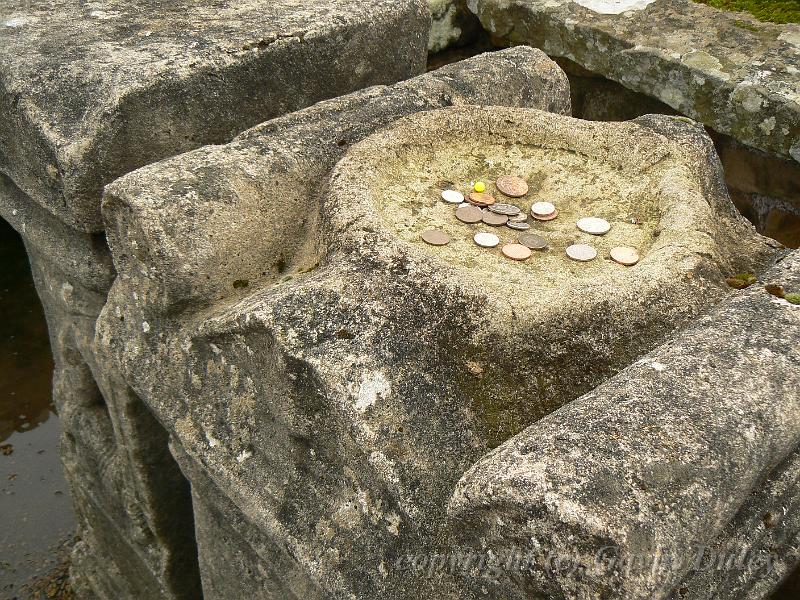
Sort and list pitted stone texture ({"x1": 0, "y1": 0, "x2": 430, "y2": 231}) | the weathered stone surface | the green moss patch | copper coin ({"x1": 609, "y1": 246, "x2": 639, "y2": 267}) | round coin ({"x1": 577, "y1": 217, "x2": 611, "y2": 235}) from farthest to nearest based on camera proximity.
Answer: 1. the weathered stone surface
2. the green moss patch
3. pitted stone texture ({"x1": 0, "y1": 0, "x2": 430, "y2": 231})
4. round coin ({"x1": 577, "y1": 217, "x2": 611, "y2": 235})
5. copper coin ({"x1": 609, "y1": 246, "x2": 639, "y2": 267})

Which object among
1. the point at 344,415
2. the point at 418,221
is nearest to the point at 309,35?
the point at 418,221

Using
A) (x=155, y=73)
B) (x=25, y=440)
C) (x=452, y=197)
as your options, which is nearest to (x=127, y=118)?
(x=155, y=73)

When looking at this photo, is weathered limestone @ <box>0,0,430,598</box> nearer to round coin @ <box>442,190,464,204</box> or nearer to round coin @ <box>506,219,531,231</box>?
round coin @ <box>442,190,464,204</box>

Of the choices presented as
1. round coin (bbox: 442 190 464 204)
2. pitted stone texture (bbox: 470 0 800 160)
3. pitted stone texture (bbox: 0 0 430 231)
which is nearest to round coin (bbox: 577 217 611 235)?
round coin (bbox: 442 190 464 204)

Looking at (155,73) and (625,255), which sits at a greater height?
(155,73)

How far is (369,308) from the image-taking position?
1196 mm

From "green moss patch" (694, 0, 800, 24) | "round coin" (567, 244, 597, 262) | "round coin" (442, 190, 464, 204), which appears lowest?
"round coin" (567, 244, 597, 262)

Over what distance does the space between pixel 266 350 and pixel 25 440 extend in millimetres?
2339

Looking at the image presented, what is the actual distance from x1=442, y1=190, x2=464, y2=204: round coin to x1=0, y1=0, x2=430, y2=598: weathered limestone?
1.51 ft

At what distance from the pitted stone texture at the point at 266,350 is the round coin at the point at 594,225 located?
1.38 ft

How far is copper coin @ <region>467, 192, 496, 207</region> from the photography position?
1.55 meters

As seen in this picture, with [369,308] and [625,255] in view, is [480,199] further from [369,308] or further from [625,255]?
[369,308]

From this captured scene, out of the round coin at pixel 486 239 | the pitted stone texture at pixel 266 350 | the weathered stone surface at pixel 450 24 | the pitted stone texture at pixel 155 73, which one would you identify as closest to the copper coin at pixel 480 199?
the round coin at pixel 486 239

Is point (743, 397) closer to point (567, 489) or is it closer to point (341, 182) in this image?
point (567, 489)
